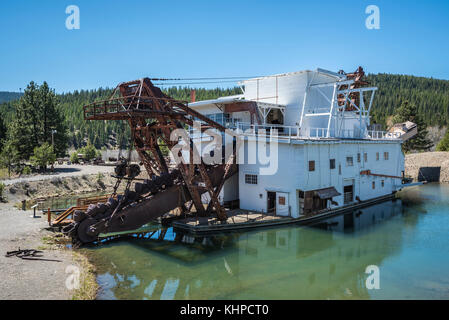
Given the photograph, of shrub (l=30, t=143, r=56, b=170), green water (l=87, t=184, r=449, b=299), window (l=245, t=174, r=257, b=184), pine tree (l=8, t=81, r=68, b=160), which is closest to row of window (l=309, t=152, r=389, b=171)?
window (l=245, t=174, r=257, b=184)

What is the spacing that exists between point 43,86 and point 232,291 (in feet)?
153

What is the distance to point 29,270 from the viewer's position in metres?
11.7

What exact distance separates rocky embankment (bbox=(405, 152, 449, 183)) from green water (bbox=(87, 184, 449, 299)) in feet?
82.4

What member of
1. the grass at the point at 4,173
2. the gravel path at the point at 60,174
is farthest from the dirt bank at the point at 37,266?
the grass at the point at 4,173

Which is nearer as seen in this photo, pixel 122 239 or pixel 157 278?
pixel 157 278

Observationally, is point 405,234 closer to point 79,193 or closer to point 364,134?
point 364,134

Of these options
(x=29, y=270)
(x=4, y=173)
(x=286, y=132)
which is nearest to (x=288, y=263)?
(x=29, y=270)

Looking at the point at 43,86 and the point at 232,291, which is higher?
the point at 43,86

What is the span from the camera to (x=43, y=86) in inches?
1822

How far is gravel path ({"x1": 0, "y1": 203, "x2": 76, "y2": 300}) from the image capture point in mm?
9984

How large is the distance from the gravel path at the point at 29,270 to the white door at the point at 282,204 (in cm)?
1211
